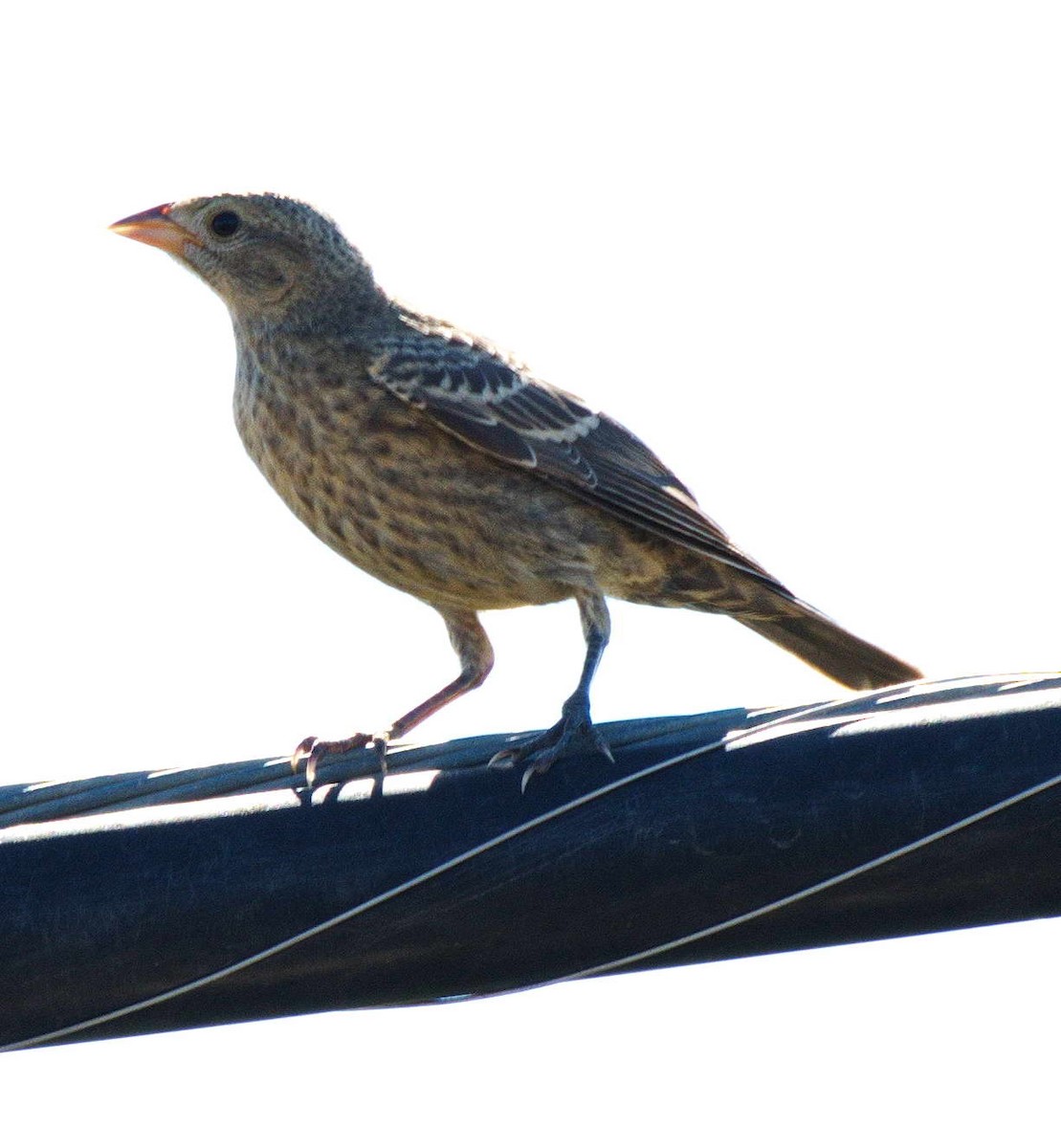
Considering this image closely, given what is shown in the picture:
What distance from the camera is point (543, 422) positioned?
20.9 ft

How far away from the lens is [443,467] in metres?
6.05

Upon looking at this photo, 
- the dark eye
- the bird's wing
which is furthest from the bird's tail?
the dark eye

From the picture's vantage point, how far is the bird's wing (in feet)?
20.0

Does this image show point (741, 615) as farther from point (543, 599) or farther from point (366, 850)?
point (366, 850)

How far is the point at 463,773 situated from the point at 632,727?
14.0 inches

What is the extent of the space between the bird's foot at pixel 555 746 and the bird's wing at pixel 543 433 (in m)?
1.40

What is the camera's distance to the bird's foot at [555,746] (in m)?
3.55

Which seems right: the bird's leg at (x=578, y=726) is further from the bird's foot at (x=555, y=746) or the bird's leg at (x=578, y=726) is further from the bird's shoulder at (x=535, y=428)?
the bird's shoulder at (x=535, y=428)

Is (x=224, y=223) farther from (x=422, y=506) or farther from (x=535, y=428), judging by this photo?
(x=422, y=506)

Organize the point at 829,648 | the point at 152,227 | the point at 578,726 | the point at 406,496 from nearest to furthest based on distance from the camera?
1. the point at 578,726
2. the point at 406,496
3. the point at 829,648
4. the point at 152,227

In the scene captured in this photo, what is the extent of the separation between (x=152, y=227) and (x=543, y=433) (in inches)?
64.9

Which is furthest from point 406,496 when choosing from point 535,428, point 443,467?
point 535,428

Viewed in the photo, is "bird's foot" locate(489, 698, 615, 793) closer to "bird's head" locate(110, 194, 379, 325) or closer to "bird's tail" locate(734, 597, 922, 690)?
"bird's tail" locate(734, 597, 922, 690)

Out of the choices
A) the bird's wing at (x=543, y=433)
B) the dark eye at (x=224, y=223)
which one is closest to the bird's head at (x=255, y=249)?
the dark eye at (x=224, y=223)
